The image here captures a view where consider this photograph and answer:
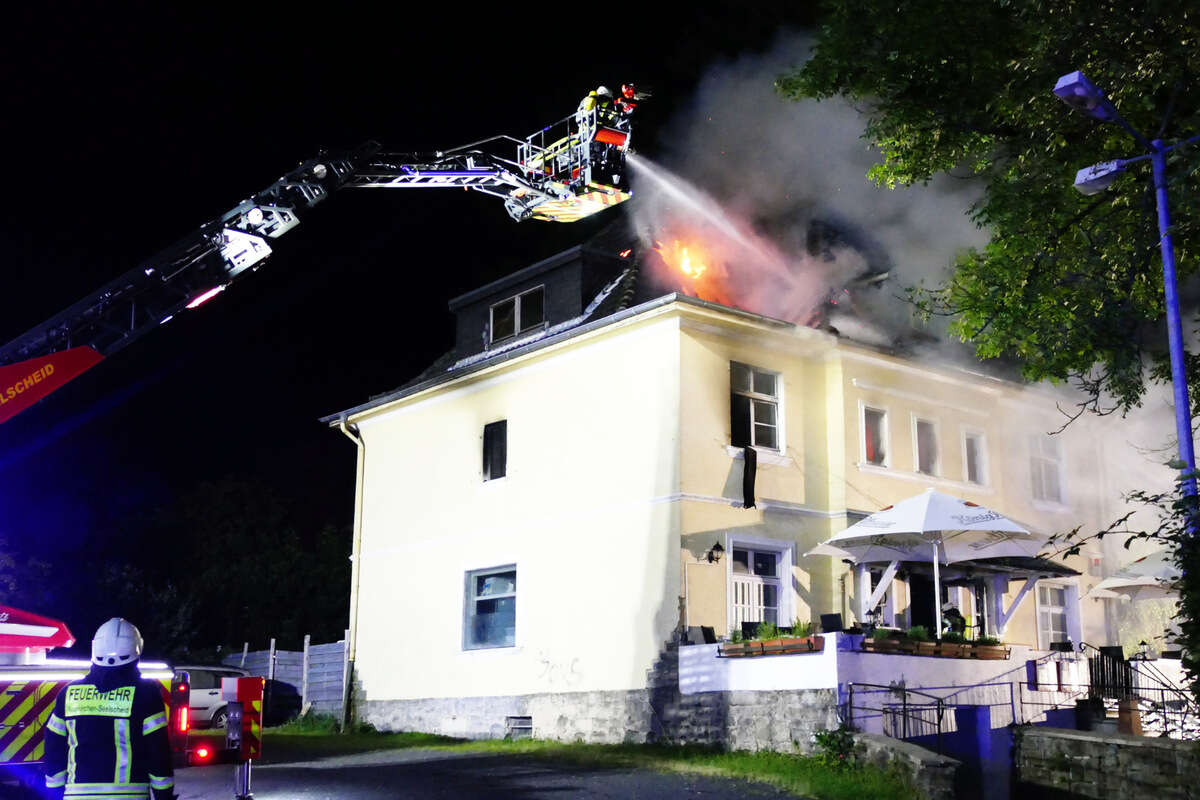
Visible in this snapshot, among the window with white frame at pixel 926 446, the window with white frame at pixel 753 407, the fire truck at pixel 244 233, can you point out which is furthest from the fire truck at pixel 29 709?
the window with white frame at pixel 926 446

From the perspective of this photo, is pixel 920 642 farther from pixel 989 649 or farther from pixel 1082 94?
pixel 1082 94

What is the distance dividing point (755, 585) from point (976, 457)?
5958 millimetres

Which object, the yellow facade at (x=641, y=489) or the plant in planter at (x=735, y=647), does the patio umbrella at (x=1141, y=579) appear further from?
the plant in planter at (x=735, y=647)

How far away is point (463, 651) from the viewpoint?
20.8 meters

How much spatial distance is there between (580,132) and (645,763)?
845cm

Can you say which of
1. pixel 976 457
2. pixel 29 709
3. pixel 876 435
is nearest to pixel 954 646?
pixel 876 435

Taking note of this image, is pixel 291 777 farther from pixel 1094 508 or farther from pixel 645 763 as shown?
pixel 1094 508

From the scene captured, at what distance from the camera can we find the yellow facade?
1802cm

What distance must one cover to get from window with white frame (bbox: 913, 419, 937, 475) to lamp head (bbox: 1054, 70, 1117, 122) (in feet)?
33.9

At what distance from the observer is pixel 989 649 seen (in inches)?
652

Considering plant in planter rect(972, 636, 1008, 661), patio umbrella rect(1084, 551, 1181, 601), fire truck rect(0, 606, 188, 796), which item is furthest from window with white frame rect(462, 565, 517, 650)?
fire truck rect(0, 606, 188, 796)

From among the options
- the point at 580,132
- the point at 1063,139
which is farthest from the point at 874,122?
the point at 580,132

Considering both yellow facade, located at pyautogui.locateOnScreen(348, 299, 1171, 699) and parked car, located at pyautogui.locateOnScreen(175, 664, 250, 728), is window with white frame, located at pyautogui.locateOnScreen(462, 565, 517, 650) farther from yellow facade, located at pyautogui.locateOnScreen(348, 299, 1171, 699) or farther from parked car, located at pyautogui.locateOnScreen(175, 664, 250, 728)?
parked car, located at pyautogui.locateOnScreen(175, 664, 250, 728)

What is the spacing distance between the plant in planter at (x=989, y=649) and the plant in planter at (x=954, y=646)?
153mm
